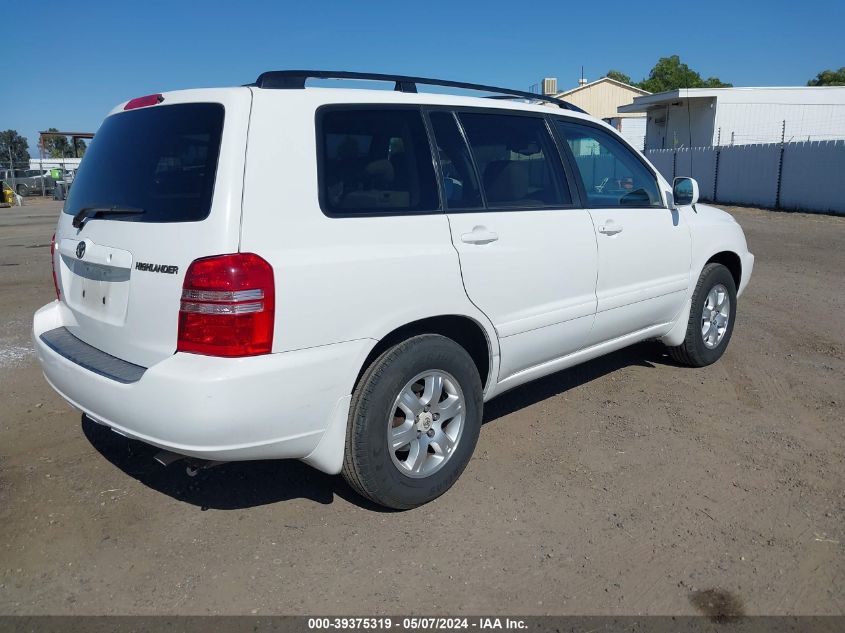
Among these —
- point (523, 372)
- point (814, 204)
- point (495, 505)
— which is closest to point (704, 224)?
point (523, 372)

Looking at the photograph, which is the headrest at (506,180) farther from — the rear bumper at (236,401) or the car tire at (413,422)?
the rear bumper at (236,401)

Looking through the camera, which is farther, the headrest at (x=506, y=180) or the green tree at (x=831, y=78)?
the green tree at (x=831, y=78)

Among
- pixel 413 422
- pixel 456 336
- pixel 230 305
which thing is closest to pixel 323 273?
pixel 230 305

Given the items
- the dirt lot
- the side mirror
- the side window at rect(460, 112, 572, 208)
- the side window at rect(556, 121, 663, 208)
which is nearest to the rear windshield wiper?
the dirt lot

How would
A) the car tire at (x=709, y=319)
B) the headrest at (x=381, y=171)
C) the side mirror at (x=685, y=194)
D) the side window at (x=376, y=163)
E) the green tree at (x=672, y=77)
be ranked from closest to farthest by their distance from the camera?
the side window at (x=376, y=163) < the headrest at (x=381, y=171) < the side mirror at (x=685, y=194) < the car tire at (x=709, y=319) < the green tree at (x=672, y=77)

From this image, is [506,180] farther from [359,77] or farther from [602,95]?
[602,95]

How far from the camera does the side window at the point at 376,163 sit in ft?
9.88

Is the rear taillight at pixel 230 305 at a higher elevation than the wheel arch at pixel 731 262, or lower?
higher

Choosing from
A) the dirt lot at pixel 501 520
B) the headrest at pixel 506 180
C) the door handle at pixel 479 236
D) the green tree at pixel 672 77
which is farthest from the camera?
the green tree at pixel 672 77

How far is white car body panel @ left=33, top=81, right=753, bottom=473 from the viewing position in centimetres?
269

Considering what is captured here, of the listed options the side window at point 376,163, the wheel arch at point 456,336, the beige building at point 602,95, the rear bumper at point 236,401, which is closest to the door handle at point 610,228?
the wheel arch at point 456,336

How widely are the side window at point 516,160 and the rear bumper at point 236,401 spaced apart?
124 cm

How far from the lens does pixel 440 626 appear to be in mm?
2604

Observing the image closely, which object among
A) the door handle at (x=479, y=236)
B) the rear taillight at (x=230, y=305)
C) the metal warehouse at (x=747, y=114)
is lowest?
the rear taillight at (x=230, y=305)
